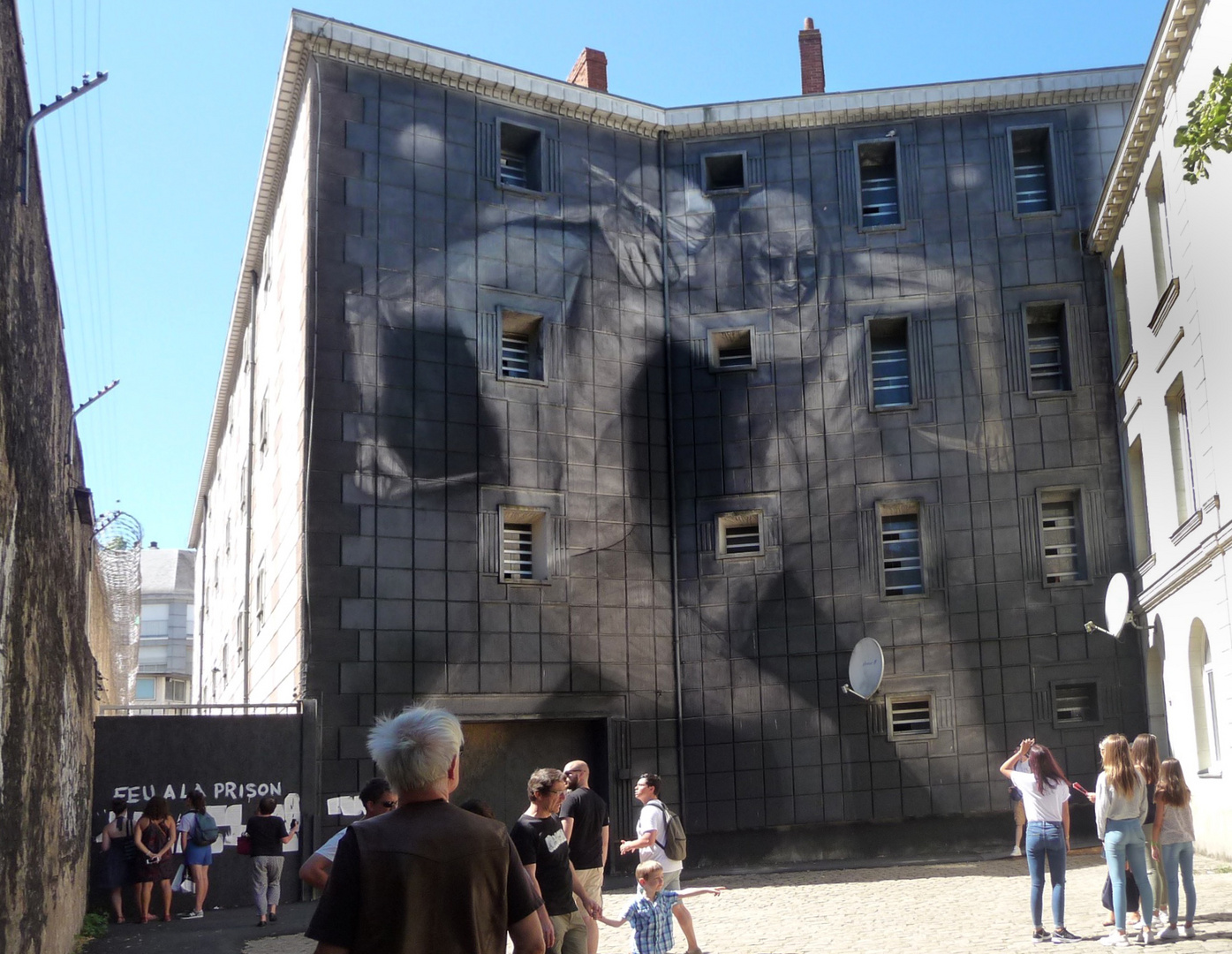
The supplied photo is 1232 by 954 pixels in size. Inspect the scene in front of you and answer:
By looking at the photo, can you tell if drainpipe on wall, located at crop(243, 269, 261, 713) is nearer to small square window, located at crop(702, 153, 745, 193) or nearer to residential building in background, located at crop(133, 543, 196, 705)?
small square window, located at crop(702, 153, 745, 193)

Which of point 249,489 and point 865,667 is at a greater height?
point 249,489

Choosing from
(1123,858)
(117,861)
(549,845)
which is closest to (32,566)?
(549,845)

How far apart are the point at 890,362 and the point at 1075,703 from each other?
6903mm

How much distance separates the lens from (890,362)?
993 inches

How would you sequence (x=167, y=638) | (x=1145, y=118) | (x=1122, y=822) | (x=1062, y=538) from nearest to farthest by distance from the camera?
(x=1122, y=822)
(x=1145, y=118)
(x=1062, y=538)
(x=167, y=638)

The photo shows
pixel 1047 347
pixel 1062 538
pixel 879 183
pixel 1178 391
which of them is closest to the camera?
pixel 1178 391

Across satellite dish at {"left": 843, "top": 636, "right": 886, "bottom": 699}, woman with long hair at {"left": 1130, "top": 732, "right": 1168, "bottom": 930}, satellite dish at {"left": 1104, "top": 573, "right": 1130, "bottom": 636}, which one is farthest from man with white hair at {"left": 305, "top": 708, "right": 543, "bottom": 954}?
satellite dish at {"left": 1104, "top": 573, "right": 1130, "bottom": 636}

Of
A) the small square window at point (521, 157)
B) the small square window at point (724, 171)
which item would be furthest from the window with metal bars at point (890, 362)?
the small square window at point (521, 157)

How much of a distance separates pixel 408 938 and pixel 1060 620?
827 inches

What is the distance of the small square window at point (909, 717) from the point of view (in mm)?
23406

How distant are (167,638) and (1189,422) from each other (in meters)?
71.8

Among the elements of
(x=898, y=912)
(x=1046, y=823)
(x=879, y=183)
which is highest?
(x=879, y=183)

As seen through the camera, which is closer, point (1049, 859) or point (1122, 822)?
point (1122, 822)

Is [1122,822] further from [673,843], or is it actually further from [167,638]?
[167,638]
